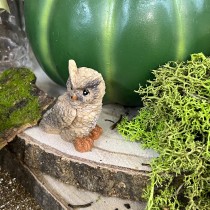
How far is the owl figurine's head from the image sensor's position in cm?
84

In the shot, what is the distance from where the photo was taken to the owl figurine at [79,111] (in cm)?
84

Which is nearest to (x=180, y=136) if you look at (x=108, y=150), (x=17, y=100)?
(x=108, y=150)

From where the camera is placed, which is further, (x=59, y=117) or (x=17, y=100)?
(x=17, y=100)

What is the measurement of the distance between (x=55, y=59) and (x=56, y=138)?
0.17 metres

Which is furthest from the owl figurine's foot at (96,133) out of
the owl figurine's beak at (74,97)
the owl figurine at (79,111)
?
the owl figurine's beak at (74,97)

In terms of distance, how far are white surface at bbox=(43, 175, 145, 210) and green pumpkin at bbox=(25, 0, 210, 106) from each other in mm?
228

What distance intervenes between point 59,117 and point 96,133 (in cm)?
9

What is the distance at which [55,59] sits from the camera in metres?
0.98

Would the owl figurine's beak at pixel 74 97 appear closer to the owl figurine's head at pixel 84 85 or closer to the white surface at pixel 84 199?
the owl figurine's head at pixel 84 85

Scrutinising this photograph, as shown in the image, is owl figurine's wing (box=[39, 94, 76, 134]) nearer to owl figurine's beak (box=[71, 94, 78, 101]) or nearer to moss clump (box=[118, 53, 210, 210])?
owl figurine's beak (box=[71, 94, 78, 101])

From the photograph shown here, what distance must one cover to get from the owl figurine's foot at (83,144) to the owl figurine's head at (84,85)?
9 centimetres

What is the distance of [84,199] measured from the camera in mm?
917

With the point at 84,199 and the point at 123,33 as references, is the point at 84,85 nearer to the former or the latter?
the point at 123,33

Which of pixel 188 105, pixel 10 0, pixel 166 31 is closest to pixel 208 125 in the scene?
pixel 188 105
